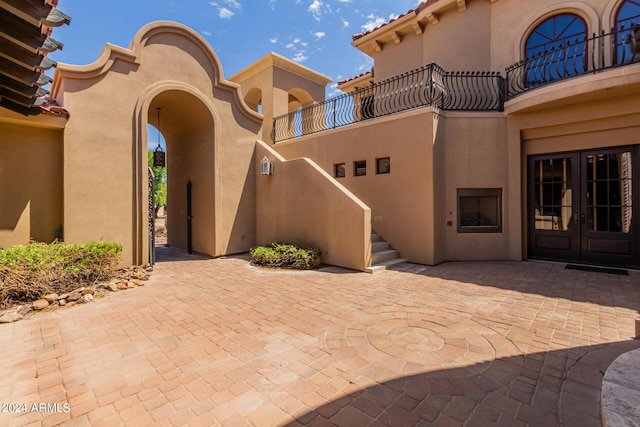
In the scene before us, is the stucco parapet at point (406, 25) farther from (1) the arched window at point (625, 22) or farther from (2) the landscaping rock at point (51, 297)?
(2) the landscaping rock at point (51, 297)

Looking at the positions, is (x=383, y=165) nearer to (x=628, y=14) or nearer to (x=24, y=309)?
(x=628, y=14)

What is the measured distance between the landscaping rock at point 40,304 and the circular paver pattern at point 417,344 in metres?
4.80

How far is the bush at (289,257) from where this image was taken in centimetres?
779

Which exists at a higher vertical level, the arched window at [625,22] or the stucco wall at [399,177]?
the arched window at [625,22]

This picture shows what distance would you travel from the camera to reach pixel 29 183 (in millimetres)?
6602

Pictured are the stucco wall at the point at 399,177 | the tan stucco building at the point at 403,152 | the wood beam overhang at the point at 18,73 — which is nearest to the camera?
the wood beam overhang at the point at 18,73

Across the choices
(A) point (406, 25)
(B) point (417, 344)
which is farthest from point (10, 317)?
(A) point (406, 25)

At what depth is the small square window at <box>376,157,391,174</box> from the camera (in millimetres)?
8961

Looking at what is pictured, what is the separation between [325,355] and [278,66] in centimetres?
1197

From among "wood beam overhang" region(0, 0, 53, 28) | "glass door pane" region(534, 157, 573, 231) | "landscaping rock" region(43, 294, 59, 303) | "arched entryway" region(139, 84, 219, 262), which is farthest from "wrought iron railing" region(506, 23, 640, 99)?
"landscaping rock" region(43, 294, 59, 303)

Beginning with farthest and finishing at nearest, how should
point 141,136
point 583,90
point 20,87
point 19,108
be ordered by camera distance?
point 141,136, point 583,90, point 19,108, point 20,87

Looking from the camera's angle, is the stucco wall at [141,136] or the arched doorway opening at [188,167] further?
the arched doorway opening at [188,167]

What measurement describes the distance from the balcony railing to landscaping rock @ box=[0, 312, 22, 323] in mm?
8829

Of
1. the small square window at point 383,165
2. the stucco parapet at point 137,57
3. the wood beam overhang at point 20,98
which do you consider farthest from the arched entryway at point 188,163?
the small square window at point 383,165
